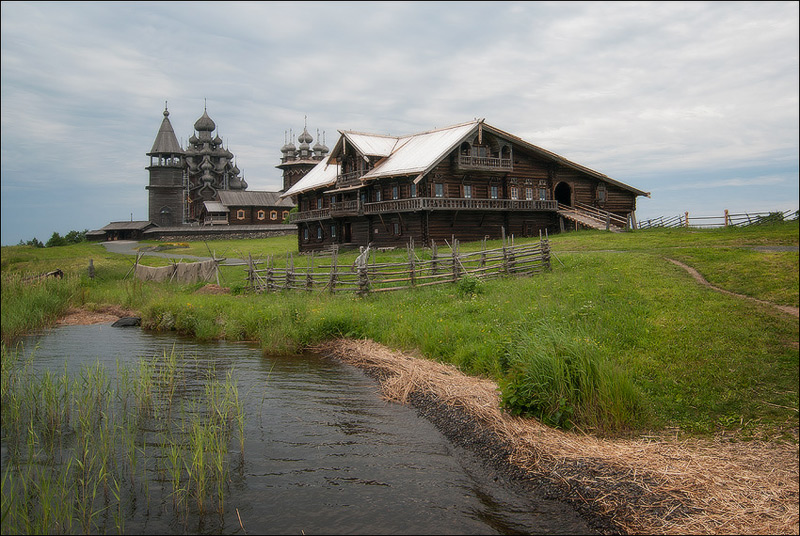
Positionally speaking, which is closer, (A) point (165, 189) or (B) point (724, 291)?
(B) point (724, 291)

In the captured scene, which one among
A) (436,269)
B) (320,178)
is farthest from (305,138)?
(436,269)

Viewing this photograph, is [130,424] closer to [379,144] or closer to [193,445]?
[193,445]

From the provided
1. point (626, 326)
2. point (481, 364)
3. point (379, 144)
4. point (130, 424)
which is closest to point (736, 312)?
point (626, 326)

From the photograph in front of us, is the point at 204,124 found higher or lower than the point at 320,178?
higher

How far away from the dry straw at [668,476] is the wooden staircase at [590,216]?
28.2 metres

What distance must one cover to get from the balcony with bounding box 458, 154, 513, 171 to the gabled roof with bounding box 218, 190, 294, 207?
4059cm

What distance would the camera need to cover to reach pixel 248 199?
72312 millimetres

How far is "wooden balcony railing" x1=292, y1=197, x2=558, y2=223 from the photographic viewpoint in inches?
1282

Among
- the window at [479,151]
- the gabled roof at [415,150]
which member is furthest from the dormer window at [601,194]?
the window at [479,151]

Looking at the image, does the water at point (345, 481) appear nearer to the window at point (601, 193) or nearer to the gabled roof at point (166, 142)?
the window at point (601, 193)

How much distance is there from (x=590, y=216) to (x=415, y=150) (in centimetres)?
1264

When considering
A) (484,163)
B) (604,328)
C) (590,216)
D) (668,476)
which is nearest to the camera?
(668,476)

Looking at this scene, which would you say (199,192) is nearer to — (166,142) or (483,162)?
(166,142)

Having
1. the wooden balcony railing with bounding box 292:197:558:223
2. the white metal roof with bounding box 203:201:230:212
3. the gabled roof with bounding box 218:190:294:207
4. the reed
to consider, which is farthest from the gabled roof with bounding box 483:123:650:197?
the white metal roof with bounding box 203:201:230:212
